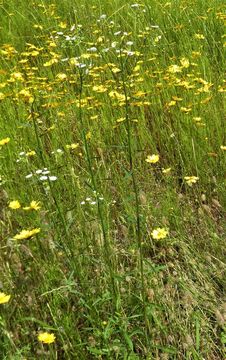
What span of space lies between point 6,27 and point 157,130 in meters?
2.35

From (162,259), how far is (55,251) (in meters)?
0.44

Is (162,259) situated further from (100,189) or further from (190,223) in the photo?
(100,189)

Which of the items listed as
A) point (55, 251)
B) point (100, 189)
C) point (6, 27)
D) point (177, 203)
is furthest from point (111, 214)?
point (6, 27)

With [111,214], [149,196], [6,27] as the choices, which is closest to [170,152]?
[149,196]

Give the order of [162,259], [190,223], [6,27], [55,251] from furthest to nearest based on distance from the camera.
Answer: [6,27] < [190,223] < [162,259] < [55,251]

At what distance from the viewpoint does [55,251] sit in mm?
1771

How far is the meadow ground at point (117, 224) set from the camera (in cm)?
154

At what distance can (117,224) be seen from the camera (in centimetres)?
216

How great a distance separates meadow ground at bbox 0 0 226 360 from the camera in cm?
154

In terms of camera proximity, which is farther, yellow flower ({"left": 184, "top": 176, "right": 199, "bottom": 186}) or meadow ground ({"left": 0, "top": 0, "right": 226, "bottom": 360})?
yellow flower ({"left": 184, "top": 176, "right": 199, "bottom": 186})

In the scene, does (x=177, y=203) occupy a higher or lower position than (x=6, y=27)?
lower

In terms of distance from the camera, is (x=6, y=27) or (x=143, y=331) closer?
(x=143, y=331)

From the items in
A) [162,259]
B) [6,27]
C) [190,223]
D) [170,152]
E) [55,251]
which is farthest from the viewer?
[6,27]

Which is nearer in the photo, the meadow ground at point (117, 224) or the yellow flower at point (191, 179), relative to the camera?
the meadow ground at point (117, 224)
